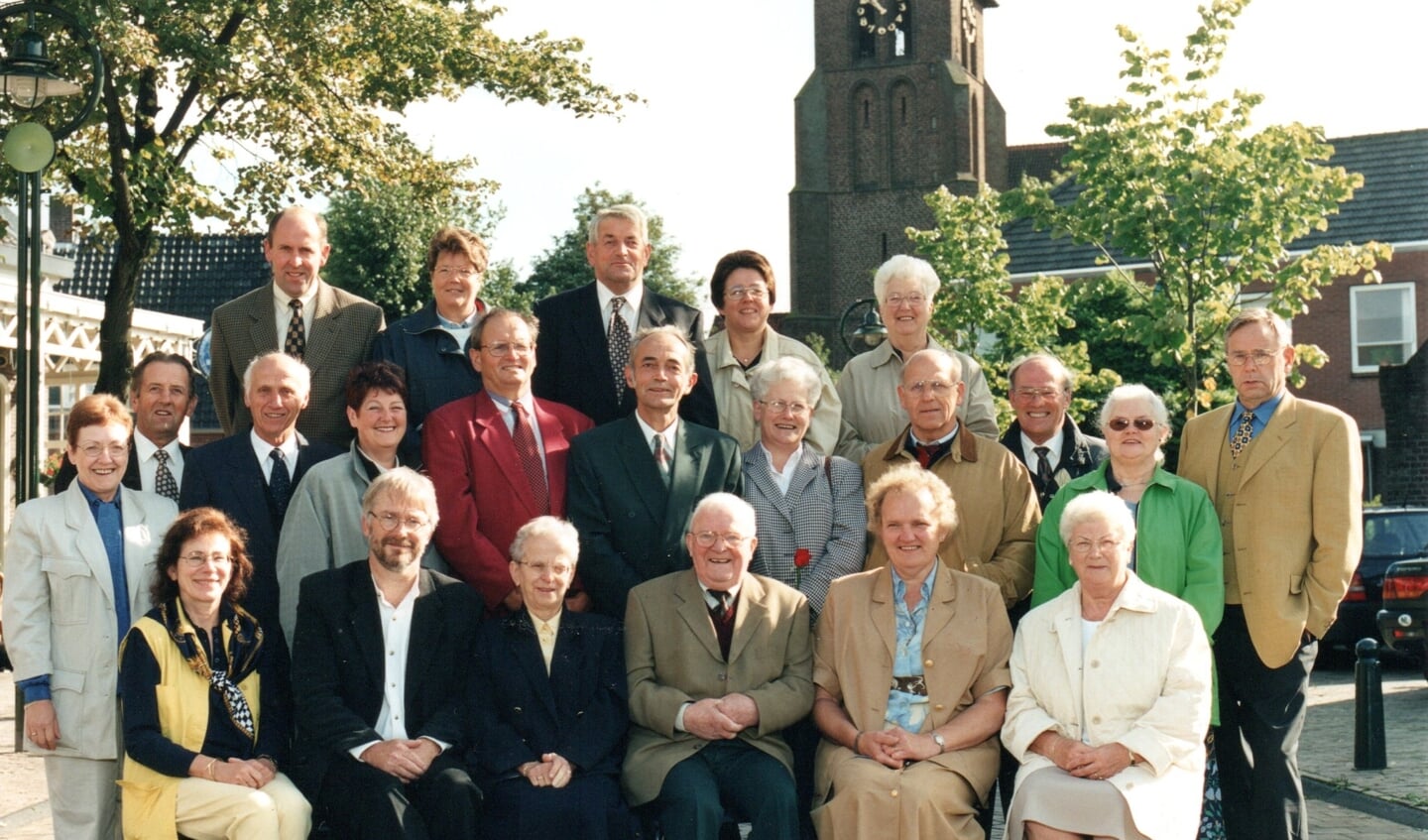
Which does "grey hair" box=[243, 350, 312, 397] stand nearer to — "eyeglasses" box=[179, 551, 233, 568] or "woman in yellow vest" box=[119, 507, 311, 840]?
"woman in yellow vest" box=[119, 507, 311, 840]

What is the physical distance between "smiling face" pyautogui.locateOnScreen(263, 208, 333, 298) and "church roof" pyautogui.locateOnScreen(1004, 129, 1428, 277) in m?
25.8

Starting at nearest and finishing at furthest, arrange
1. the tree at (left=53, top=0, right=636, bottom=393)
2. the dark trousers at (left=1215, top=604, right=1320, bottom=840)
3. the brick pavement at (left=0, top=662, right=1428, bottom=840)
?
the dark trousers at (left=1215, top=604, right=1320, bottom=840), the brick pavement at (left=0, top=662, right=1428, bottom=840), the tree at (left=53, top=0, right=636, bottom=393)

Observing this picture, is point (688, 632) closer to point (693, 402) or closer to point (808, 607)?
point (808, 607)

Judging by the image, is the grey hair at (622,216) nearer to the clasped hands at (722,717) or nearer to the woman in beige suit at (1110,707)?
the clasped hands at (722,717)

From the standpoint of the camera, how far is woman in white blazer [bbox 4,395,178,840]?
19.6ft

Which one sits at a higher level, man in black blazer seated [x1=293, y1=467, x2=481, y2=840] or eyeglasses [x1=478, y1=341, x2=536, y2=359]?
eyeglasses [x1=478, y1=341, x2=536, y2=359]

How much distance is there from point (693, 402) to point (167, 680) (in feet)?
8.50

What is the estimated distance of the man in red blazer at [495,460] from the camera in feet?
20.7

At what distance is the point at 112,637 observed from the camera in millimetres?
6047

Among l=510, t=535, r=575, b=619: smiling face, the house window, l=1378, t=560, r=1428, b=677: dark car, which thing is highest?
the house window

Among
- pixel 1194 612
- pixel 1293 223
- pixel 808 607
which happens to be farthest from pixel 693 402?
pixel 1293 223

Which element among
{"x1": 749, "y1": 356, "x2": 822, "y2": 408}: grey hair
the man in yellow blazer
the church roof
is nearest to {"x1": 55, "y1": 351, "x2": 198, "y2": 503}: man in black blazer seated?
the man in yellow blazer

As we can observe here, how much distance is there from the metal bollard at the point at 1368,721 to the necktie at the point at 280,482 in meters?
7.33

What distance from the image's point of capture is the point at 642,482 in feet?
21.1
